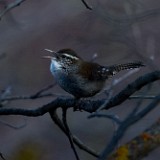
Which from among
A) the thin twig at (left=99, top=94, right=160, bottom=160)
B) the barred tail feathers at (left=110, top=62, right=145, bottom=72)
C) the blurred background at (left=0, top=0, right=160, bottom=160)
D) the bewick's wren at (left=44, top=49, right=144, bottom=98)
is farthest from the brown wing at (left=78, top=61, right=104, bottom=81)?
the thin twig at (left=99, top=94, right=160, bottom=160)

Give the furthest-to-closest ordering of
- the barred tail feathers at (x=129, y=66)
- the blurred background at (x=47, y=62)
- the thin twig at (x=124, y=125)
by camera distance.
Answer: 1. the blurred background at (x=47, y=62)
2. the barred tail feathers at (x=129, y=66)
3. the thin twig at (x=124, y=125)

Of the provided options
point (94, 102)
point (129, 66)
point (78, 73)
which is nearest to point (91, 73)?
point (78, 73)

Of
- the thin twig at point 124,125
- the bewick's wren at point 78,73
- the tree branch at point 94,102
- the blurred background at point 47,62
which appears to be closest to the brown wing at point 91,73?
the bewick's wren at point 78,73

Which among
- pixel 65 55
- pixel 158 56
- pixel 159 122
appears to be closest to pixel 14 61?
pixel 158 56

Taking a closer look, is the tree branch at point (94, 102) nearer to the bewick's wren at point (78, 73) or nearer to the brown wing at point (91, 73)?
the bewick's wren at point (78, 73)

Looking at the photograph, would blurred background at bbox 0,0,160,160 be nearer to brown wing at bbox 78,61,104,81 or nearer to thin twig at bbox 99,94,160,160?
brown wing at bbox 78,61,104,81

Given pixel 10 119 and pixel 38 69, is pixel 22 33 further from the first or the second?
pixel 10 119
